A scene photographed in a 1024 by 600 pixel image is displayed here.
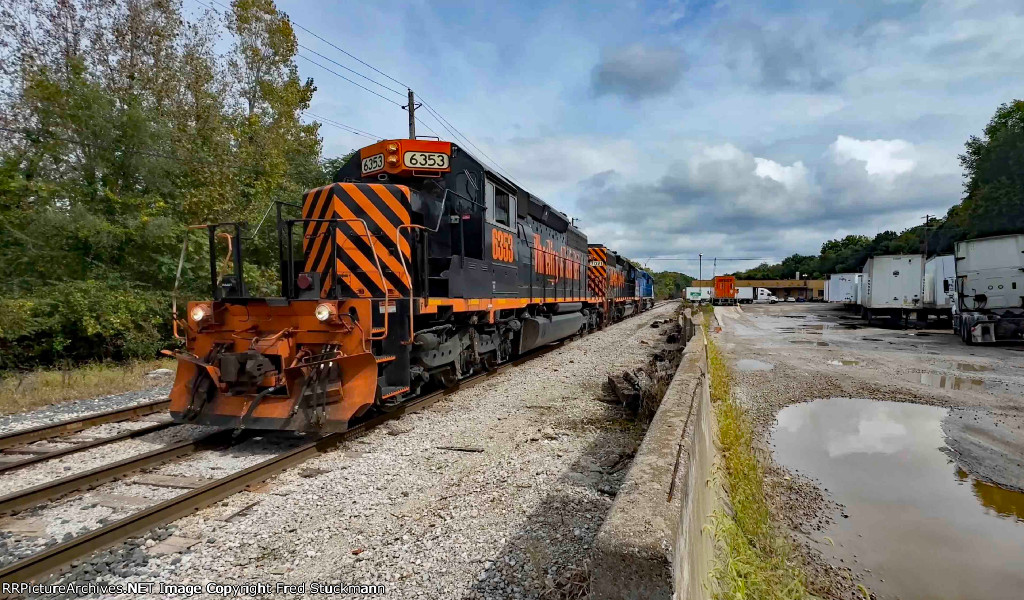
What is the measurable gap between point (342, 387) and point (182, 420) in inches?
61.5

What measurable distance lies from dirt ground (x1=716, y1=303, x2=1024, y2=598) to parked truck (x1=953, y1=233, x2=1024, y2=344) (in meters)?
0.56

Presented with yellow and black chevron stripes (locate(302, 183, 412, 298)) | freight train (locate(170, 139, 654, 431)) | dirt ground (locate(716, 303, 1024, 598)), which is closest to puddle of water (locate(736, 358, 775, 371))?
dirt ground (locate(716, 303, 1024, 598))

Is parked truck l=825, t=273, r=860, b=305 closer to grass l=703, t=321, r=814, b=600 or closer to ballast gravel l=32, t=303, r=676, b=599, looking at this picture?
grass l=703, t=321, r=814, b=600

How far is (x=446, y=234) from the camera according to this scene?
7.34 m

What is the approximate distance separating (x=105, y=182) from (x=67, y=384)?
5.35 meters

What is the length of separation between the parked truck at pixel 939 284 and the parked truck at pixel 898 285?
63 centimetres

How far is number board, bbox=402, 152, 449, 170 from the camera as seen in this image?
7.05m

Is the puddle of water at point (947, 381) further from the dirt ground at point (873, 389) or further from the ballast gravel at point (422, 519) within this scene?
the ballast gravel at point (422, 519)

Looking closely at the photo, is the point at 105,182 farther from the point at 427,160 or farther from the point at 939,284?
the point at 939,284

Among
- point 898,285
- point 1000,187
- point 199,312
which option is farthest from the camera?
point 1000,187

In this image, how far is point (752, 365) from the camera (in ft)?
37.7

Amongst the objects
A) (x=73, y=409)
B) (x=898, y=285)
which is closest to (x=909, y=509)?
(x=73, y=409)

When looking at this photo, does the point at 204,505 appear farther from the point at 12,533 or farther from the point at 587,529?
the point at 587,529

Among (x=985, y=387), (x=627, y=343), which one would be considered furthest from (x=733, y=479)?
(x=627, y=343)
